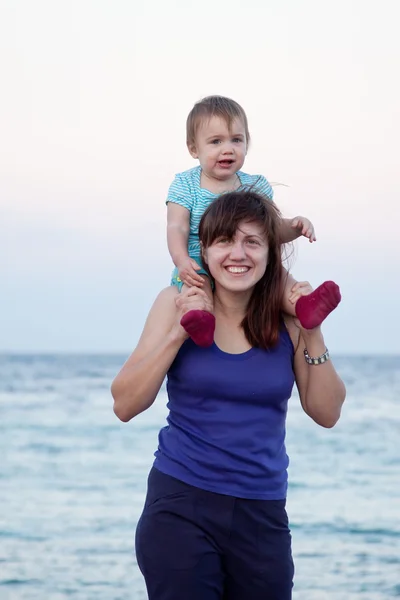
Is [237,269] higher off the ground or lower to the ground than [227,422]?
higher

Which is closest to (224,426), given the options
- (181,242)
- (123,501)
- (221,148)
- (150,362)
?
(150,362)

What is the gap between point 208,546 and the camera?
9.82 feet

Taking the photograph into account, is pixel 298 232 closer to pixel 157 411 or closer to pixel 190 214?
pixel 190 214

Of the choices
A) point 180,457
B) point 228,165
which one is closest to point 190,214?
point 228,165

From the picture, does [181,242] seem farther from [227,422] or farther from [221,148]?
[227,422]

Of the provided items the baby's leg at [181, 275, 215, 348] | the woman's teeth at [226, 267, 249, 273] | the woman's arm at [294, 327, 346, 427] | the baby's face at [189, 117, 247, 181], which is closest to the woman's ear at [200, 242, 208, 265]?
the woman's teeth at [226, 267, 249, 273]

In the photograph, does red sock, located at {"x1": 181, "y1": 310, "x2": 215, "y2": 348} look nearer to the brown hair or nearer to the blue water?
the brown hair

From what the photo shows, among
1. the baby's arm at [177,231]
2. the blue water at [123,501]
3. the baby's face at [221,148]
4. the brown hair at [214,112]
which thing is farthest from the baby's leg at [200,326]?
the blue water at [123,501]

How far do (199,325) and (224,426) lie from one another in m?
0.31

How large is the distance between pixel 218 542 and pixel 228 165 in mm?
1338

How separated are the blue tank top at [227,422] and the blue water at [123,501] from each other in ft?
14.1

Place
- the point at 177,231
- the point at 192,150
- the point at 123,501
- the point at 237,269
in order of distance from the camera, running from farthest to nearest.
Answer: the point at 123,501
the point at 192,150
the point at 177,231
the point at 237,269

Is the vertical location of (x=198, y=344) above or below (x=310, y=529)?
above

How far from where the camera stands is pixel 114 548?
8.34m
